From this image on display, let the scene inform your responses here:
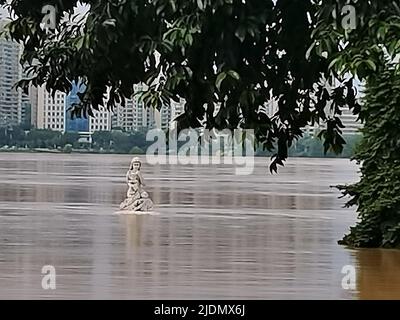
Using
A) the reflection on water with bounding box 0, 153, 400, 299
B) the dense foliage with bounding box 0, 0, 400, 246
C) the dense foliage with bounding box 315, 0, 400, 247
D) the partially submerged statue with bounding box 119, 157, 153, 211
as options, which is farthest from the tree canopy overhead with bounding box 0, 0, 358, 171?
the partially submerged statue with bounding box 119, 157, 153, 211

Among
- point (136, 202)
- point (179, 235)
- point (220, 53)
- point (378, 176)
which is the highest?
point (220, 53)

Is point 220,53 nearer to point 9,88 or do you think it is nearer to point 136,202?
point 9,88

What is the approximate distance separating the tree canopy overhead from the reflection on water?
978mm

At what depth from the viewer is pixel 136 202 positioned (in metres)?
8.37

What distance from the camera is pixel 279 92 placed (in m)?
2.69

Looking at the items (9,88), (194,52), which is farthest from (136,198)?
(194,52)

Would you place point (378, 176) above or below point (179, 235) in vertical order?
above

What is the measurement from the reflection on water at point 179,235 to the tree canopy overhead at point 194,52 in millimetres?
978

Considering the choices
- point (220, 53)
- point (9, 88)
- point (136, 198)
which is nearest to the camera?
point (220, 53)

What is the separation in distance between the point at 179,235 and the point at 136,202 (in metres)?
0.55

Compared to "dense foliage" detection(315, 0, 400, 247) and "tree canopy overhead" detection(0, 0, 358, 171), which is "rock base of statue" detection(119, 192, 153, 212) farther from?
"tree canopy overhead" detection(0, 0, 358, 171)

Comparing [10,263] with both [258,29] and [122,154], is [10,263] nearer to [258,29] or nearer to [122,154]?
[122,154]

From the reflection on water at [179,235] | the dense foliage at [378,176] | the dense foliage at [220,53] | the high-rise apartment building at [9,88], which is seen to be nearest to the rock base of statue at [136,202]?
the reflection on water at [179,235]

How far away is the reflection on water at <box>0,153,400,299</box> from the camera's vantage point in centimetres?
442
